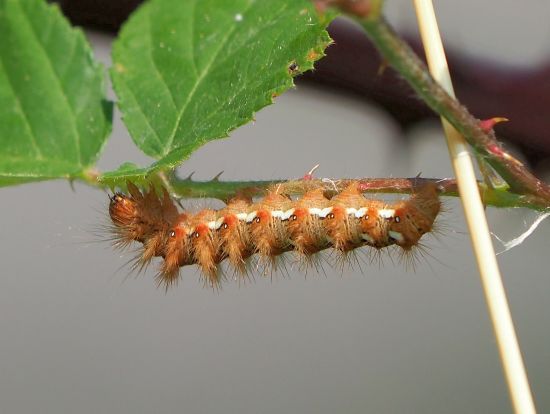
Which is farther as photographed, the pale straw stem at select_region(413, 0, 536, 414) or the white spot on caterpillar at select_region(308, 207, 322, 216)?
the white spot on caterpillar at select_region(308, 207, 322, 216)

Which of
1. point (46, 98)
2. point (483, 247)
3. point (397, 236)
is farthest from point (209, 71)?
point (397, 236)

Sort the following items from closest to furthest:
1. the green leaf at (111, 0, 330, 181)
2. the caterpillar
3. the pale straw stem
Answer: the pale straw stem, the green leaf at (111, 0, 330, 181), the caterpillar

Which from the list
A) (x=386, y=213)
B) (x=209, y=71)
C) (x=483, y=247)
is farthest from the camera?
(x=386, y=213)

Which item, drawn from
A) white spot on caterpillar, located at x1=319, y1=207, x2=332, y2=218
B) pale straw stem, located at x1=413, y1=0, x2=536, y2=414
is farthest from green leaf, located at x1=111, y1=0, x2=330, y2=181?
white spot on caterpillar, located at x1=319, y1=207, x2=332, y2=218

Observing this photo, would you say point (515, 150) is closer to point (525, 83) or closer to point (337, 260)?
point (525, 83)

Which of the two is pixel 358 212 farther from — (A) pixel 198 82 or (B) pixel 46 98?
(B) pixel 46 98

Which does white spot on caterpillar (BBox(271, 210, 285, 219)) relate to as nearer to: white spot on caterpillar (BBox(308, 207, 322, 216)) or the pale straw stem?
white spot on caterpillar (BBox(308, 207, 322, 216))

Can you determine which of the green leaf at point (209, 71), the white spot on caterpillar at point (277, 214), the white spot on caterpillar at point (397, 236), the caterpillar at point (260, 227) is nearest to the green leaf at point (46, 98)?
the green leaf at point (209, 71)

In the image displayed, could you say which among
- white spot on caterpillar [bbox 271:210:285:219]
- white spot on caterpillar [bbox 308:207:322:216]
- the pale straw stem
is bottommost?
the pale straw stem
